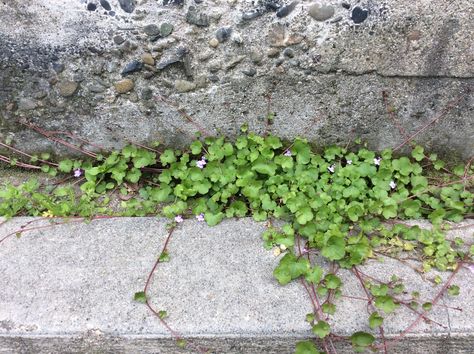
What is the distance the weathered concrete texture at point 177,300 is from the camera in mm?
1718

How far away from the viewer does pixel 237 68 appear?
2.18m

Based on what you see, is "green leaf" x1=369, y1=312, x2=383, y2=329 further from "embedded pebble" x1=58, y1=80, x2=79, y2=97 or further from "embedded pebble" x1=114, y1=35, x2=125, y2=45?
"embedded pebble" x1=58, y1=80, x2=79, y2=97

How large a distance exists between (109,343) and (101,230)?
618 mm

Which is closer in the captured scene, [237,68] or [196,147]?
[237,68]

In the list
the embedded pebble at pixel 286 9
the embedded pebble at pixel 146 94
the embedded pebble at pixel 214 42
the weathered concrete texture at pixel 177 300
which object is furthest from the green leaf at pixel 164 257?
the embedded pebble at pixel 286 9

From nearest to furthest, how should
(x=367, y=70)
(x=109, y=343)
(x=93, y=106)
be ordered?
(x=109, y=343), (x=367, y=70), (x=93, y=106)

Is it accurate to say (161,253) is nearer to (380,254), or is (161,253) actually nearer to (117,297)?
(117,297)

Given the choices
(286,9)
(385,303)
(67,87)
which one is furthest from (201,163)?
(385,303)

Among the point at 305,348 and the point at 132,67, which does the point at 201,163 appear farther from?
the point at 305,348

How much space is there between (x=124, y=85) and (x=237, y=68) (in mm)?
624

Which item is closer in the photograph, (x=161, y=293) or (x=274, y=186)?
(x=161, y=293)

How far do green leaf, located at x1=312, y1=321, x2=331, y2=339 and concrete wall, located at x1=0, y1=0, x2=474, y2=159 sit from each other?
45.4 inches

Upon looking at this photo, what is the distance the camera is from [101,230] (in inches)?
84.9

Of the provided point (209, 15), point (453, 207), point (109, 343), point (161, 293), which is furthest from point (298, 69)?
point (109, 343)
